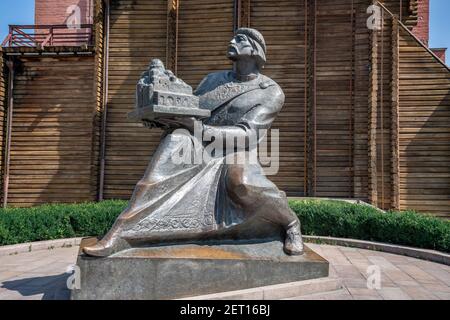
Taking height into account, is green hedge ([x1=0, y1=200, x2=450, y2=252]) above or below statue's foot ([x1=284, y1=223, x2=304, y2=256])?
below

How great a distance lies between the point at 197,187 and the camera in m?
3.88

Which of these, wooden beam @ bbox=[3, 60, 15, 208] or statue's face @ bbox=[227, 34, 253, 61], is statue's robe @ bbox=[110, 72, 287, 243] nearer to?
statue's face @ bbox=[227, 34, 253, 61]

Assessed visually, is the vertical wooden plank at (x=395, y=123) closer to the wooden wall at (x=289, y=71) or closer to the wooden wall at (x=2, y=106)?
the wooden wall at (x=289, y=71)

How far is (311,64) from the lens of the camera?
13.6 m

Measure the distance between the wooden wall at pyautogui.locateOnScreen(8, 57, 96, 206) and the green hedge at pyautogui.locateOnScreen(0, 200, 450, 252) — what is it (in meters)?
6.76

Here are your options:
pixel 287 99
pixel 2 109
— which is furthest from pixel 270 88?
pixel 2 109

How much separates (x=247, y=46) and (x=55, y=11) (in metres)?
18.5

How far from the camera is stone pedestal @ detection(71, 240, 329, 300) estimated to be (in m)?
3.31

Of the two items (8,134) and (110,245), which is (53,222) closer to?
(110,245)

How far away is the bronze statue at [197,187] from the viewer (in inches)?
140

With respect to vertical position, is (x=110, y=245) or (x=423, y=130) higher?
(x=423, y=130)

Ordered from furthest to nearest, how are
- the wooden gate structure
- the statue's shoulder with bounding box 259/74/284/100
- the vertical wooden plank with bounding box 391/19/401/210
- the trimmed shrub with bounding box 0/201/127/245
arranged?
the wooden gate structure
the vertical wooden plank with bounding box 391/19/401/210
the trimmed shrub with bounding box 0/201/127/245
the statue's shoulder with bounding box 259/74/284/100

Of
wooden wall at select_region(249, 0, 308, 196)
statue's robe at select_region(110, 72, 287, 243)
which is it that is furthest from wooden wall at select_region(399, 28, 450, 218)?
statue's robe at select_region(110, 72, 287, 243)

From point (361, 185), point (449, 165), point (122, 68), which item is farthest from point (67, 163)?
point (449, 165)
